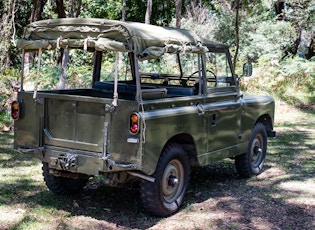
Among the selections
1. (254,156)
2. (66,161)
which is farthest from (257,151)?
(66,161)

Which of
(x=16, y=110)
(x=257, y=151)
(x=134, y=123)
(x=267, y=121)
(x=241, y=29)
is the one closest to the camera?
(x=134, y=123)

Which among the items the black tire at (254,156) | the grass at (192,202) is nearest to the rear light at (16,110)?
the grass at (192,202)

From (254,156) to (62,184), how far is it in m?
3.39

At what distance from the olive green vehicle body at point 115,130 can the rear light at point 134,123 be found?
0.11ft

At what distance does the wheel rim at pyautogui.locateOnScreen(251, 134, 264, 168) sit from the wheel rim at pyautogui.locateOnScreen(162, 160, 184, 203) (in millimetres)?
2290

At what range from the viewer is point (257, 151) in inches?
326

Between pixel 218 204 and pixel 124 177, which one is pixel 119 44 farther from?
pixel 218 204

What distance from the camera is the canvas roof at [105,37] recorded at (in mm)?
5285

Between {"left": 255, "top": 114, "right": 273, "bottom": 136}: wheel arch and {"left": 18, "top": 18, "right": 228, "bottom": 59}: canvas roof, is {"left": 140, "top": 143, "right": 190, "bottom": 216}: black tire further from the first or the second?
{"left": 255, "top": 114, "right": 273, "bottom": 136}: wheel arch

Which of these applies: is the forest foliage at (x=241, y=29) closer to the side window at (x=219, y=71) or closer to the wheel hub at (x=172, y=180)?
the side window at (x=219, y=71)

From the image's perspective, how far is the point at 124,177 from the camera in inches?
224

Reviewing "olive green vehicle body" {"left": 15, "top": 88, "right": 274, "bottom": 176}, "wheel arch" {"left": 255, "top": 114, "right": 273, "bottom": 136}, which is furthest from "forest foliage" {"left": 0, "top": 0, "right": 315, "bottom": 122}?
"olive green vehicle body" {"left": 15, "top": 88, "right": 274, "bottom": 176}

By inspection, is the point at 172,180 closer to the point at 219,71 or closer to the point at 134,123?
the point at 134,123

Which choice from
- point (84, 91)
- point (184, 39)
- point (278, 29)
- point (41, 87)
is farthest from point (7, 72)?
point (278, 29)
